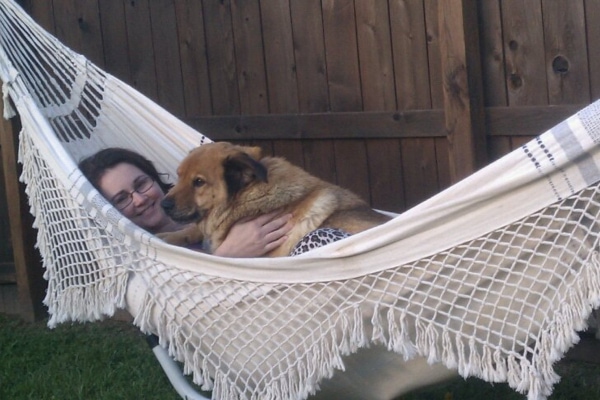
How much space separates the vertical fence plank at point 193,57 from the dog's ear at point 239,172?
5.22 feet

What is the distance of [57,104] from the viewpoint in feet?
12.3

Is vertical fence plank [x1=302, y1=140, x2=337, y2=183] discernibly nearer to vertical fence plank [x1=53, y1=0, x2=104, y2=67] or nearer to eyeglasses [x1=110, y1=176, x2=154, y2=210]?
eyeglasses [x1=110, y1=176, x2=154, y2=210]

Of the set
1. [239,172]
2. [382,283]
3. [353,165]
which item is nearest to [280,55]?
[353,165]

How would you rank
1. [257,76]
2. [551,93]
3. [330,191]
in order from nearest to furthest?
1. [330,191]
2. [551,93]
3. [257,76]

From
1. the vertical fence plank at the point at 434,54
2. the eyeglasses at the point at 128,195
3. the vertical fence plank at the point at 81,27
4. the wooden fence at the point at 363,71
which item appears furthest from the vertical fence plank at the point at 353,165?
the vertical fence plank at the point at 81,27

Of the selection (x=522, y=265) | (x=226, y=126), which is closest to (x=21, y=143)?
(x=226, y=126)

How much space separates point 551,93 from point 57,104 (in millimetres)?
1738

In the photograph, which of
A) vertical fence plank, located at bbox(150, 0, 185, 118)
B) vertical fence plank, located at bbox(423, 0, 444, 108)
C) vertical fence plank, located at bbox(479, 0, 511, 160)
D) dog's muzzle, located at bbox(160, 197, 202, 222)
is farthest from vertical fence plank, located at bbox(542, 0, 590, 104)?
vertical fence plank, located at bbox(150, 0, 185, 118)

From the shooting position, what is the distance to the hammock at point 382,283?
2418 millimetres

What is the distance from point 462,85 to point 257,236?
1.06 metres

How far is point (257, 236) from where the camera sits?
3.18m

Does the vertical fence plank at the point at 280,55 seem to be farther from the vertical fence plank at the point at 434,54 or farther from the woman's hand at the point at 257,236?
the woman's hand at the point at 257,236

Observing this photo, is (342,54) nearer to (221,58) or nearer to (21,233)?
(221,58)

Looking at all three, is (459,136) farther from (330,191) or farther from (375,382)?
(375,382)
